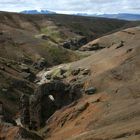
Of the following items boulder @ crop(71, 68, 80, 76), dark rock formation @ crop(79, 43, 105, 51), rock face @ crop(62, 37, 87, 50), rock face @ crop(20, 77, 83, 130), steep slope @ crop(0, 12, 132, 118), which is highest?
rock face @ crop(20, 77, 83, 130)

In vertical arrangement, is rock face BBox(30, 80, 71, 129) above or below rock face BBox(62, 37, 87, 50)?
above

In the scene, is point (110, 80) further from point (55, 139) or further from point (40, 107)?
point (55, 139)

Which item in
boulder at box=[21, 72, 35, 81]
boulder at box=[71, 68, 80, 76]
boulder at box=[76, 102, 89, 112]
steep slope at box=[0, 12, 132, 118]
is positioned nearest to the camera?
boulder at box=[76, 102, 89, 112]

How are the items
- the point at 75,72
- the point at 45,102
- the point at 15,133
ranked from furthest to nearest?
the point at 75,72 → the point at 45,102 → the point at 15,133

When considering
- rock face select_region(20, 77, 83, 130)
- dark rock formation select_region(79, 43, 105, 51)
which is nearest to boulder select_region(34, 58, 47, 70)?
dark rock formation select_region(79, 43, 105, 51)

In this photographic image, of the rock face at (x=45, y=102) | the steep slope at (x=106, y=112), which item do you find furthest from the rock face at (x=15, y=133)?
the rock face at (x=45, y=102)

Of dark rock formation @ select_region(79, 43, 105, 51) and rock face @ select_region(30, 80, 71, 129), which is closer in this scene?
rock face @ select_region(30, 80, 71, 129)

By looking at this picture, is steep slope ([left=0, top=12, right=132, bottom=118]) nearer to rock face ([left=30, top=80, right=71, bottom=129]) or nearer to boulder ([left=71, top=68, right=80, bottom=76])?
boulder ([left=71, top=68, right=80, bottom=76])

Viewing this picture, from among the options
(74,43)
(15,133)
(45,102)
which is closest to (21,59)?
(74,43)

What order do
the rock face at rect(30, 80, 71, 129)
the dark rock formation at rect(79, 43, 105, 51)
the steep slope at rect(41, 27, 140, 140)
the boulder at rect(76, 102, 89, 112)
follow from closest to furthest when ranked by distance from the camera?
the steep slope at rect(41, 27, 140, 140) < the boulder at rect(76, 102, 89, 112) < the rock face at rect(30, 80, 71, 129) < the dark rock formation at rect(79, 43, 105, 51)

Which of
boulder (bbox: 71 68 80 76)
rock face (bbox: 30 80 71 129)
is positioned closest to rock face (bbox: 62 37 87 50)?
boulder (bbox: 71 68 80 76)

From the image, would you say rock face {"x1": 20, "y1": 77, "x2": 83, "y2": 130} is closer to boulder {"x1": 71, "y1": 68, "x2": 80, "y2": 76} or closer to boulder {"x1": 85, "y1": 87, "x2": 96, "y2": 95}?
boulder {"x1": 85, "y1": 87, "x2": 96, "y2": 95}

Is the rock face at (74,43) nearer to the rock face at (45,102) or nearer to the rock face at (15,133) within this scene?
the rock face at (45,102)

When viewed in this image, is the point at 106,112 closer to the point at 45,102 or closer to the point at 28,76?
the point at 45,102
